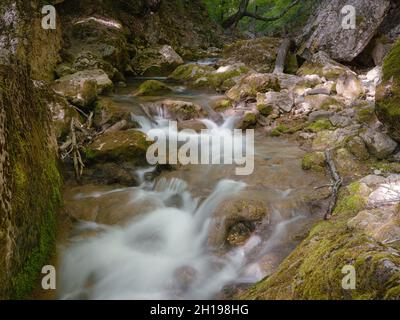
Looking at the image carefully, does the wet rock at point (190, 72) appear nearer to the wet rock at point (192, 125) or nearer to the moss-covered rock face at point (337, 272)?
the wet rock at point (192, 125)

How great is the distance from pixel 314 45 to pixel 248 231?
11291 millimetres

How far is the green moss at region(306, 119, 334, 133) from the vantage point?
8470 millimetres

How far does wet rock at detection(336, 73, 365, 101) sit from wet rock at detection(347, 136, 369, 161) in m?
3.40

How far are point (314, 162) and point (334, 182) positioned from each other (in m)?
0.85

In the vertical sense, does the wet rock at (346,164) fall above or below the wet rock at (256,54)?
below

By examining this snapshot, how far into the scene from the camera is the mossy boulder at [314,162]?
6.77 metres

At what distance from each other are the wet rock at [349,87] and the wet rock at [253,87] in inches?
73.6

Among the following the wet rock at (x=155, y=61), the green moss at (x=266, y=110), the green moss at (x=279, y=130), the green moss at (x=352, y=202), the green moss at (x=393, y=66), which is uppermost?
the wet rock at (x=155, y=61)

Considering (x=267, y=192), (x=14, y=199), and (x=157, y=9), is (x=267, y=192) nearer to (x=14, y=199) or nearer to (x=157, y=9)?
(x=14, y=199)

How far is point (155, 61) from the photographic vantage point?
1583 centimetres

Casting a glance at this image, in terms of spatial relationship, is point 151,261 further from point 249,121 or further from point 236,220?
point 249,121

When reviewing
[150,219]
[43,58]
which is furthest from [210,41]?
[150,219]

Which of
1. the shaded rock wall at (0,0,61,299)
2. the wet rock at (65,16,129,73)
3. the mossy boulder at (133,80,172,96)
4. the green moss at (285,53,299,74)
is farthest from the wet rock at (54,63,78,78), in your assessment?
the green moss at (285,53,299,74)

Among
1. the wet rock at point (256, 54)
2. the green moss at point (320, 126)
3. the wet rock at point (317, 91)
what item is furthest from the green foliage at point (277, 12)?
the green moss at point (320, 126)
